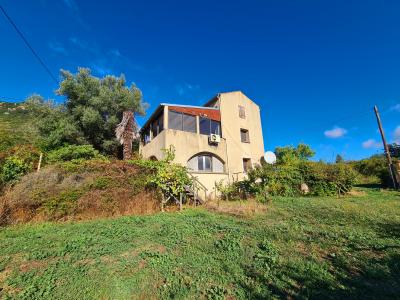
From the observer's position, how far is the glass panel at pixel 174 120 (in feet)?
51.7

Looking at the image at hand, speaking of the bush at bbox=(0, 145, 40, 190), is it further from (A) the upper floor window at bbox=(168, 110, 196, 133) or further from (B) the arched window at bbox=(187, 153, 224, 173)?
(B) the arched window at bbox=(187, 153, 224, 173)

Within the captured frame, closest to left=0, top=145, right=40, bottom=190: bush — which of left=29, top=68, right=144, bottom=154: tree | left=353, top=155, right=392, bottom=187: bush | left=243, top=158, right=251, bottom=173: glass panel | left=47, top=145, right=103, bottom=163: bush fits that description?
left=47, top=145, right=103, bottom=163: bush

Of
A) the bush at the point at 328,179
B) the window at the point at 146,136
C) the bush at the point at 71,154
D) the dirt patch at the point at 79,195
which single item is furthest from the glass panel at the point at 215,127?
the bush at the point at 71,154

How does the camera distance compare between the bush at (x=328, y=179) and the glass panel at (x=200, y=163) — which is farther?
the glass panel at (x=200, y=163)

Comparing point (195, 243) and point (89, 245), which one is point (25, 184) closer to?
point (89, 245)

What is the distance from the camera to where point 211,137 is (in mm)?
16500

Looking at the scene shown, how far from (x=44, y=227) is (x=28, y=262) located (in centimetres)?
305

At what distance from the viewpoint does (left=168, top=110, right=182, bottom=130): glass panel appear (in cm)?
1575

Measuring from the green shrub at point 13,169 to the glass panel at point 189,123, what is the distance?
977 cm

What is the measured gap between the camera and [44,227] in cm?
737

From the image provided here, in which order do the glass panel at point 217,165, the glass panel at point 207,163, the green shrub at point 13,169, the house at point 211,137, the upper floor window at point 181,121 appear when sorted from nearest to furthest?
1. the green shrub at point 13,169
2. the house at point 211,137
3. the upper floor window at point 181,121
4. the glass panel at point 207,163
5. the glass panel at point 217,165

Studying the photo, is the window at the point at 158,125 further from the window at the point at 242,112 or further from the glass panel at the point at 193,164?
the window at the point at 242,112

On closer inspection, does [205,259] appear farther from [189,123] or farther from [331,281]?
[189,123]

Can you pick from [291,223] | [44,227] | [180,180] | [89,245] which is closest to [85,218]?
[44,227]
